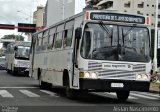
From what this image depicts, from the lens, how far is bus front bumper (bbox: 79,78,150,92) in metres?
16.0

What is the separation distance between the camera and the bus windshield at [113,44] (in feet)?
53.2

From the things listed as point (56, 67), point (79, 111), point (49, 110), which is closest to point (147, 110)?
point (79, 111)

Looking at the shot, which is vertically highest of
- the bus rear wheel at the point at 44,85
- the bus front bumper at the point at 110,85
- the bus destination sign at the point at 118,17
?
the bus destination sign at the point at 118,17

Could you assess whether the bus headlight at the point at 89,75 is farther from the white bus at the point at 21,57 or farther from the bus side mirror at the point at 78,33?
the white bus at the point at 21,57

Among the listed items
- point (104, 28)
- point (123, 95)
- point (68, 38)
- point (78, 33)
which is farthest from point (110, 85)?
point (68, 38)

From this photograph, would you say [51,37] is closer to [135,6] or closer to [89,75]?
[89,75]

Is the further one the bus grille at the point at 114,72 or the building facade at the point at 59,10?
the building facade at the point at 59,10

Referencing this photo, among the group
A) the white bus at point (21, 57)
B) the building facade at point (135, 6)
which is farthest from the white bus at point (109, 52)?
the building facade at point (135, 6)

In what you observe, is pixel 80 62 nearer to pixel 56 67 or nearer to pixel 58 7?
pixel 56 67

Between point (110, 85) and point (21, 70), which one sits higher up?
point (21, 70)

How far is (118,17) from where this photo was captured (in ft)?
55.0

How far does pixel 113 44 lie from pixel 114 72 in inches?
38.1

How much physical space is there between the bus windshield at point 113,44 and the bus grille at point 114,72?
236 mm

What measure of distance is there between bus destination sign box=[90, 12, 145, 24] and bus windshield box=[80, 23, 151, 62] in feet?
0.71
